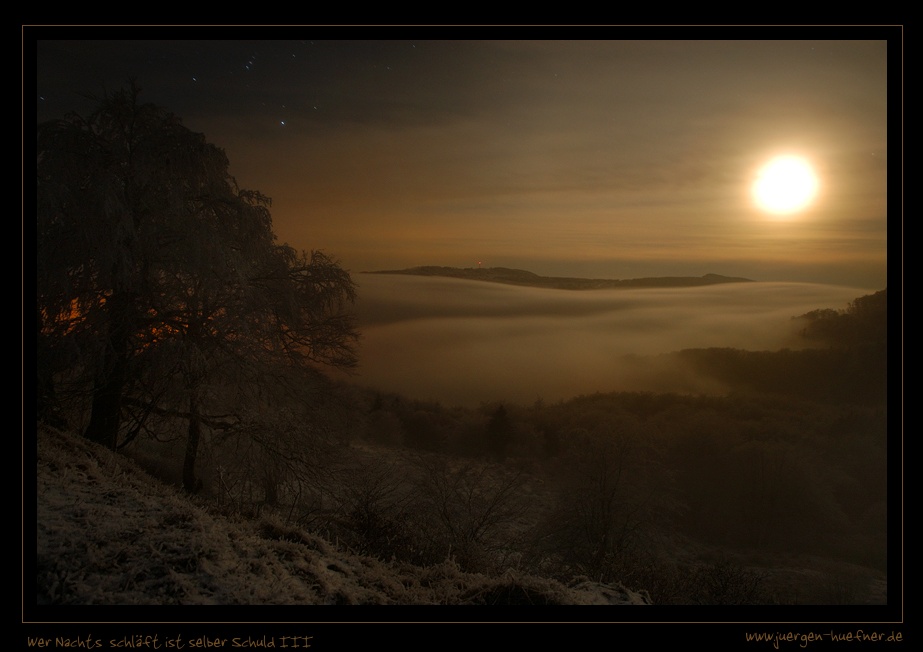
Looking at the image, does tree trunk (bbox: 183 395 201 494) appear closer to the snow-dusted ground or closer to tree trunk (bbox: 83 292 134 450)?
tree trunk (bbox: 83 292 134 450)

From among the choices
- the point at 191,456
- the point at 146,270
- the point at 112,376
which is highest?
the point at 146,270

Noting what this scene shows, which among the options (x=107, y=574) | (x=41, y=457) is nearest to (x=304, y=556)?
(x=107, y=574)

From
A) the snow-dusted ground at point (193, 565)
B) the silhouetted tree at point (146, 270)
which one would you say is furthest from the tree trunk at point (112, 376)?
the snow-dusted ground at point (193, 565)

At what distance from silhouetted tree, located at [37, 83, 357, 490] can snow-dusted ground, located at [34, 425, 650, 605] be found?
1.99 m

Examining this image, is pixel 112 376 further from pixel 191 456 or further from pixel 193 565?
pixel 193 565

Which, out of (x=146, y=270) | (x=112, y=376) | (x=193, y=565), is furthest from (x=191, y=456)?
(x=193, y=565)

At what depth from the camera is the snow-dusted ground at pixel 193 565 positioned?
15.8 ft

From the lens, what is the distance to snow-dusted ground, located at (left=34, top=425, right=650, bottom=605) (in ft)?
15.8

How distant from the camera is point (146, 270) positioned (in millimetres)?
8328

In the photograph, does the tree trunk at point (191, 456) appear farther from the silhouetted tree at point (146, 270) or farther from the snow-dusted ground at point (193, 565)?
the snow-dusted ground at point (193, 565)

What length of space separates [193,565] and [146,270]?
5446 millimetres

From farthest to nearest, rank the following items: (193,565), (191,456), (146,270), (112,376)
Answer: (191,456)
(112,376)
(146,270)
(193,565)

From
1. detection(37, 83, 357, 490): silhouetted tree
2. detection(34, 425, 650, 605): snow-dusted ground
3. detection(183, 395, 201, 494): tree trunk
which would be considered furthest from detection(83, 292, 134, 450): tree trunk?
detection(34, 425, 650, 605): snow-dusted ground

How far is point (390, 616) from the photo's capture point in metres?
5.46
